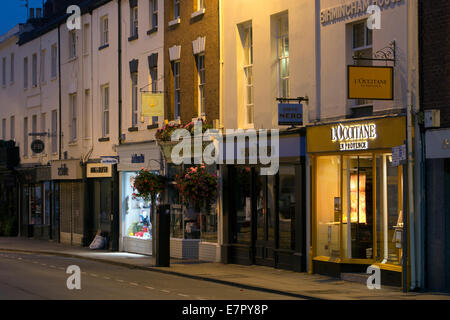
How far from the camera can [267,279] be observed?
2016 centimetres

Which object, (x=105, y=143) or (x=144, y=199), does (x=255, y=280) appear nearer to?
(x=144, y=199)

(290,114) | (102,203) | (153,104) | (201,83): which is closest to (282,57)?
(290,114)

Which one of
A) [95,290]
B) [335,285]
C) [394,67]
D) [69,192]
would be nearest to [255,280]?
[335,285]

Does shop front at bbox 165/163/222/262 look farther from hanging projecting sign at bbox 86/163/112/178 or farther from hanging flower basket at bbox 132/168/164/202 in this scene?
hanging projecting sign at bbox 86/163/112/178

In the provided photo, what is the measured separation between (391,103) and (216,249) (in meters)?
9.06

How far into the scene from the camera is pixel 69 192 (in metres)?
37.1

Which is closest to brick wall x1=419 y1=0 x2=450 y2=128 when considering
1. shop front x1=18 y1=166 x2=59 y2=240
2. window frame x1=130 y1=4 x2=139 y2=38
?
window frame x1=130 y1=4 x2=139 y2=38

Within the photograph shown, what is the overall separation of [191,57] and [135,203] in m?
6.74

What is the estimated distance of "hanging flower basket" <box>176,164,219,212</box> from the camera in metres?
25.1

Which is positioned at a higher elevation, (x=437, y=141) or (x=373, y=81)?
(x=373, y=81)

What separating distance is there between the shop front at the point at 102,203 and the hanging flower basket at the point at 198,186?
672cm

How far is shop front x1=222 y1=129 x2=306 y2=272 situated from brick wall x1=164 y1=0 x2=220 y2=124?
255 centimetres

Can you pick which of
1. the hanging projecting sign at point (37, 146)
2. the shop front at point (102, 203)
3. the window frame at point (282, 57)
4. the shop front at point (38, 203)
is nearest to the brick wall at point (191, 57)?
the window frame at point (282, 57)

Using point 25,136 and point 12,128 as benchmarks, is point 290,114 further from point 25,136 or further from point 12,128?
point 12,128
